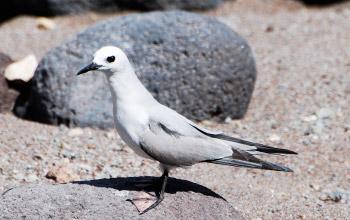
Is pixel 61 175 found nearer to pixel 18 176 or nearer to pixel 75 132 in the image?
pixel 18 176

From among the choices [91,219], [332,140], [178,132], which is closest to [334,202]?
[332,140]

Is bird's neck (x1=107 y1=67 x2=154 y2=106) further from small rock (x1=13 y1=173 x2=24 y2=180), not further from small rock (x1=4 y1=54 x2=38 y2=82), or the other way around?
small rock (x1=4 y1=54 x2=38 y2=82)

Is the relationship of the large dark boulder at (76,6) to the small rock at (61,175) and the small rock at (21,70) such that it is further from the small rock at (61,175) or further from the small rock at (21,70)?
the small rock at (61,175)

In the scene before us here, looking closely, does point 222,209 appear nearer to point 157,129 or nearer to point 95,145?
point 157,129

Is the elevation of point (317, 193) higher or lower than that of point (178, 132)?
lower

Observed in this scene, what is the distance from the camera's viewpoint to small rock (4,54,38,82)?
780cm

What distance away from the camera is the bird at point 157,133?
5074 mm

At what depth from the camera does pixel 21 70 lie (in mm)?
7906

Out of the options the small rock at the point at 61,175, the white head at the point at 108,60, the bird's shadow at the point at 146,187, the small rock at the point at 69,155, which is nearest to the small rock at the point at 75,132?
the small rock at the point at 69,155

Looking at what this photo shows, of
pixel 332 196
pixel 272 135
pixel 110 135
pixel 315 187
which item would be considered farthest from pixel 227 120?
pixel 332 196

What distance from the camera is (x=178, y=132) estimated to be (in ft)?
16.9

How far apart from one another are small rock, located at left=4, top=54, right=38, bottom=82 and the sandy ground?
1.33ft

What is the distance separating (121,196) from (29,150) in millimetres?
1999

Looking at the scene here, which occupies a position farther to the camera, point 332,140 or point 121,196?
point 332,140
